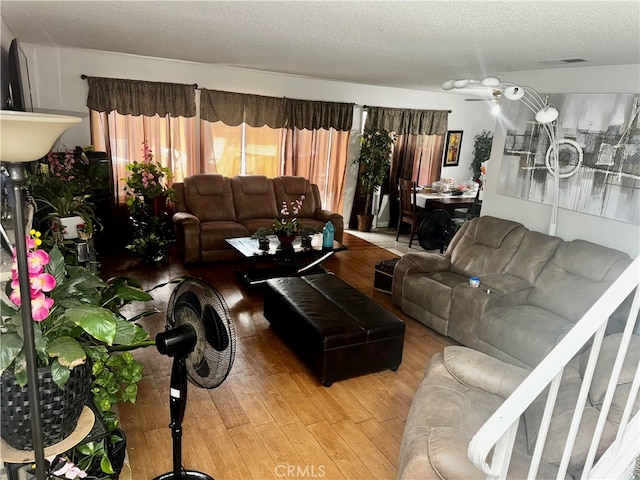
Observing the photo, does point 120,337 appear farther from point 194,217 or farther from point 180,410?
point 194,217

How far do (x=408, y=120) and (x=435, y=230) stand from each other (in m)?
2.01

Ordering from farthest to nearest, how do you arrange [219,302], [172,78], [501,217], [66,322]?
[172,78], [501,217], [219,302], [66,322]

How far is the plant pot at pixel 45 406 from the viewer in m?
1.33

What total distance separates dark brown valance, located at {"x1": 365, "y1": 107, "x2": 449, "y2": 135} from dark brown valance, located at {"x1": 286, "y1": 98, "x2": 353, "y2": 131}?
406mm

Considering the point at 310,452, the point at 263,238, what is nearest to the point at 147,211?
the point at 263,238

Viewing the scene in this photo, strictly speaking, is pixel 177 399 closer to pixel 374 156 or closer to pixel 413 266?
pixel 413 266

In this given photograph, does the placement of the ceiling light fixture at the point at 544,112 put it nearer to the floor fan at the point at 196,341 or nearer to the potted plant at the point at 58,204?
the floor fan at the point at 196,341

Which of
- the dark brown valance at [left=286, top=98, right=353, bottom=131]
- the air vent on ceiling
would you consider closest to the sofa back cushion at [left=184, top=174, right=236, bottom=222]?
the dark brown valance at [left=286, top=98, right=353, bottom=131]

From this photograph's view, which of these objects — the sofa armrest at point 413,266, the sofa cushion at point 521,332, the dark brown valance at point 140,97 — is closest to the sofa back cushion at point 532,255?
the sofa cushion at point 521,332

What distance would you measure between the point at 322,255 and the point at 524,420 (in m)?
2.72

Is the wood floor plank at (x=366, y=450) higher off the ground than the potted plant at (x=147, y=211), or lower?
lower

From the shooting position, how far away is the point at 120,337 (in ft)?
4.99

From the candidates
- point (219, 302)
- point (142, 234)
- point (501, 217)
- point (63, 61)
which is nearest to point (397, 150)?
point (501, 217)

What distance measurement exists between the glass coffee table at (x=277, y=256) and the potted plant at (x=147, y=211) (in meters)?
0.77
